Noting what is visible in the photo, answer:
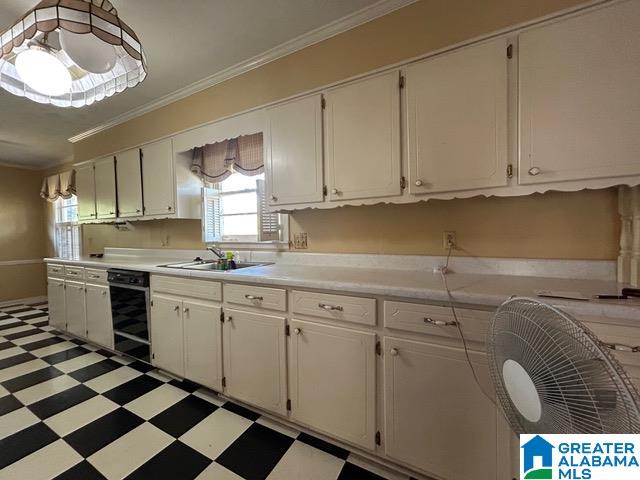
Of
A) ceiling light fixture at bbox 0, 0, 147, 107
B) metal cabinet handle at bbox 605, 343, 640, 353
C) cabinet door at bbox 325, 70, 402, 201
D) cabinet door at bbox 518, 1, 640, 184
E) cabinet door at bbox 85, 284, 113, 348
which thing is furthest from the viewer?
cabinet door at bbox 85, 284, 113, 348

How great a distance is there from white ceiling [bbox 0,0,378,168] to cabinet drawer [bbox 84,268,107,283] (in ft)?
5.69

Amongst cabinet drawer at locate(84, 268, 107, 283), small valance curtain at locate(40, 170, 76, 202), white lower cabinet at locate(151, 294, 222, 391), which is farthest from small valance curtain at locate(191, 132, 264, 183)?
small valance curtain at locate(40, 170, 76, 202)

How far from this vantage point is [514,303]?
664 mm

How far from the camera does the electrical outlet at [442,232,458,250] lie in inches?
65.6

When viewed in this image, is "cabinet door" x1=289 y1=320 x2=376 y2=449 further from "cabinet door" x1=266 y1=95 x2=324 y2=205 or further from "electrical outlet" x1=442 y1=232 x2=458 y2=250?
"cabinet door" x1=266 y1=95 x2=324 y2=205

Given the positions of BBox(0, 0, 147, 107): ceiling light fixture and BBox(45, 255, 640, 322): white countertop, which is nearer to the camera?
BBox(45, 255, 640, 322): white countertop

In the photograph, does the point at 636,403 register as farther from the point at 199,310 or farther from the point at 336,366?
the point at 199,310

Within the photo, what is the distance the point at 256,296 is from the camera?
1683 millimetres

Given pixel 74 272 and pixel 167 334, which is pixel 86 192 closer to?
pixel 74 272

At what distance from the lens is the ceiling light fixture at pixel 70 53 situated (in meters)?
1.23

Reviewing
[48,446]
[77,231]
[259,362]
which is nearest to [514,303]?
[259,362]

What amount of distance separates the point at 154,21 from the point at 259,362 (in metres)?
2.30

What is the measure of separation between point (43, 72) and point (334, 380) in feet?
7.51

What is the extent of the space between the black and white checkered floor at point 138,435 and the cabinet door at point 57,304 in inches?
34.1
